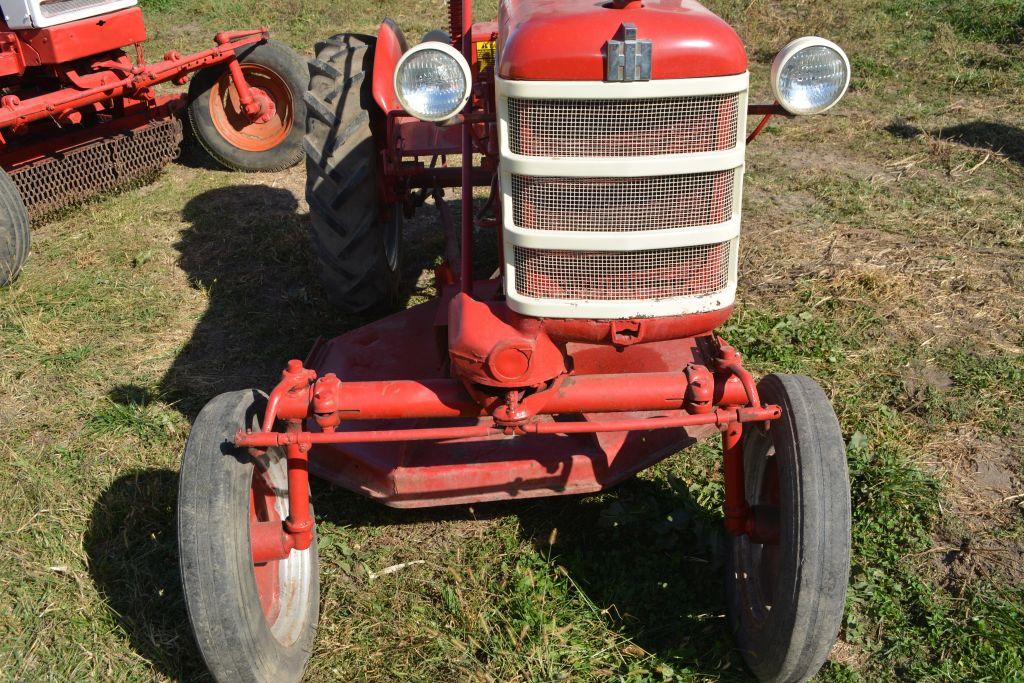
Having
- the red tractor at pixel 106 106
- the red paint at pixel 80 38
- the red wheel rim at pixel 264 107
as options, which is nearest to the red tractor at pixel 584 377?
the red tractor at pixel 106 106

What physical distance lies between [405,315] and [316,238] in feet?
2.12

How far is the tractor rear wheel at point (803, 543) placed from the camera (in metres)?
2.52

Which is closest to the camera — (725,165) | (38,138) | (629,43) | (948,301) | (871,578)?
(629,43)

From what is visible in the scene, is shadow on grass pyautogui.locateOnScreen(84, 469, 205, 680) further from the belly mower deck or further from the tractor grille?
the tractor grille

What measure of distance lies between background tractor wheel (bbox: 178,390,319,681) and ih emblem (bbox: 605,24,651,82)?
149cm

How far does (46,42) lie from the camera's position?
18.9ft

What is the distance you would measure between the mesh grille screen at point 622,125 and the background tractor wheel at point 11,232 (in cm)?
383

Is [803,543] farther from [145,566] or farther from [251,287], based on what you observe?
[251,287]

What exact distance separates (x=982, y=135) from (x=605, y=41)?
575 cm

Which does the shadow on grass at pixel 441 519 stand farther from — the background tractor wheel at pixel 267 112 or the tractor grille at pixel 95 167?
the background tractor wheel at pixel 267 112

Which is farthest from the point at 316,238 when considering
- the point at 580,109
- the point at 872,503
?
the point at 872,503

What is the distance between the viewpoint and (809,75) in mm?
2518

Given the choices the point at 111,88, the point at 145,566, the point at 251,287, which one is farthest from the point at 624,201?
the point at 111,88

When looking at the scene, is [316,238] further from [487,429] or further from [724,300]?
[724,300]
